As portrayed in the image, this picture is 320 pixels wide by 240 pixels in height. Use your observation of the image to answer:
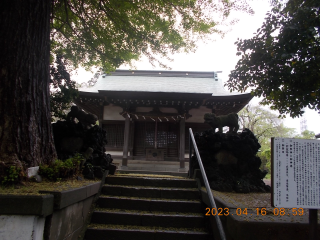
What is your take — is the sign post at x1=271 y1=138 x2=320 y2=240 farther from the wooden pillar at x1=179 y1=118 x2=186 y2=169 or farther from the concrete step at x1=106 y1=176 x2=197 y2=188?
the wooden pillar at x1=179 y1=118 x2=186 y2=169

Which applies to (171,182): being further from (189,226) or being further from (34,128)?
(34,128)

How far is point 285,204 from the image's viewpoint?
1982 mm

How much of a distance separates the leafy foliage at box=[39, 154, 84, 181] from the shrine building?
16.6ft

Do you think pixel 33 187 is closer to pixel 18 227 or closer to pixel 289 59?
pixel 18 227

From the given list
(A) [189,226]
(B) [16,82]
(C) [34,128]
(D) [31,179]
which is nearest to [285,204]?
(A) [189,226]

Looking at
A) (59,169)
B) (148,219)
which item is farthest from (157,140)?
(59,169)

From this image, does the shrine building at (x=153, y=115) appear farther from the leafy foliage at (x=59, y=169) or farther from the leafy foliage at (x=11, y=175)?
the leafy foliage at (x=11, y=175)

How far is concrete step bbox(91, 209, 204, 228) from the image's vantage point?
11.0ft

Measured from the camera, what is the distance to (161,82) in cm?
1229

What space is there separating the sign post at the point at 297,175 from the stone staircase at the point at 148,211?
1.59 meters

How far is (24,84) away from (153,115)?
20.6 ft

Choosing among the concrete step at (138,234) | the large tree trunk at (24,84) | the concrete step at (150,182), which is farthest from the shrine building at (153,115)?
the concrete step at (138,234)

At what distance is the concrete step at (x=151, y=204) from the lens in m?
3.62

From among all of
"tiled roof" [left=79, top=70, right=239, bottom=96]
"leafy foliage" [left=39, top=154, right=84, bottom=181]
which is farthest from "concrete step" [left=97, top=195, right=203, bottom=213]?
"tiled roof" [left=79, top=70, right=239, bottom=96]
